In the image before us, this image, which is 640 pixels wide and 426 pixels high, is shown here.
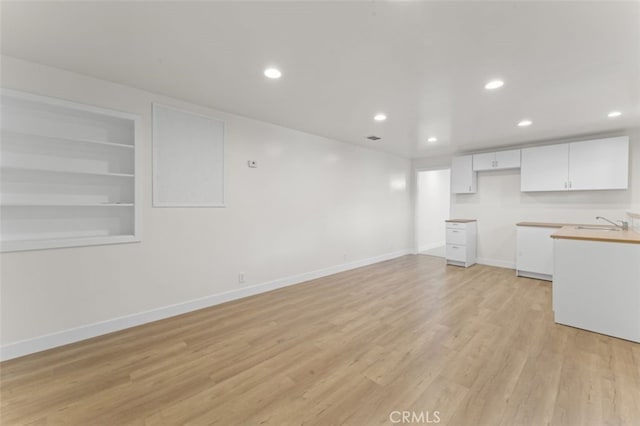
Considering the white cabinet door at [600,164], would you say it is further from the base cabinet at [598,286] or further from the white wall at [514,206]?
the base cabinet at [598,286]

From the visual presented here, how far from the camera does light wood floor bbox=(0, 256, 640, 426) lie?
1652mm

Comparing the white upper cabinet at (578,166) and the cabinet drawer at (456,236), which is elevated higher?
the white upper cabinet at (578,166)

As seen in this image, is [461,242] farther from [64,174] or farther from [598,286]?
[64,174]

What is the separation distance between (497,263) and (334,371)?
5.09 meters

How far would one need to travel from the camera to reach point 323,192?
15.7 feet

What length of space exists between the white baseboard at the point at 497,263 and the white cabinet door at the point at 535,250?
24.4 inches

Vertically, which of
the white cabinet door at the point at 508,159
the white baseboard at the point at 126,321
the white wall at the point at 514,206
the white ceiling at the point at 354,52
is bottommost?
the white baseboard at the point at 126,321

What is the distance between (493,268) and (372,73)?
4935 millimetres

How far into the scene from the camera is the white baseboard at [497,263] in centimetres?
539

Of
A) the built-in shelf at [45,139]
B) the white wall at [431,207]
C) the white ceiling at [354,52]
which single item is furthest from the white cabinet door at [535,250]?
the built-in shelf at [45,139]

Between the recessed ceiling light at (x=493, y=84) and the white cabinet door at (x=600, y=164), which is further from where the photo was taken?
the white cabinet door at (x=600, y=164)

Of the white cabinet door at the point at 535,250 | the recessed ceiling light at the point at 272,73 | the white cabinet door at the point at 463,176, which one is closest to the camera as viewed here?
the recessed ceiling light at the point at 272,73

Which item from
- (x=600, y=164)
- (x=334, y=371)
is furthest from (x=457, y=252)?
(x=334, y=371)

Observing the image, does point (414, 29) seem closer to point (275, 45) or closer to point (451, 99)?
point (275, 45)
